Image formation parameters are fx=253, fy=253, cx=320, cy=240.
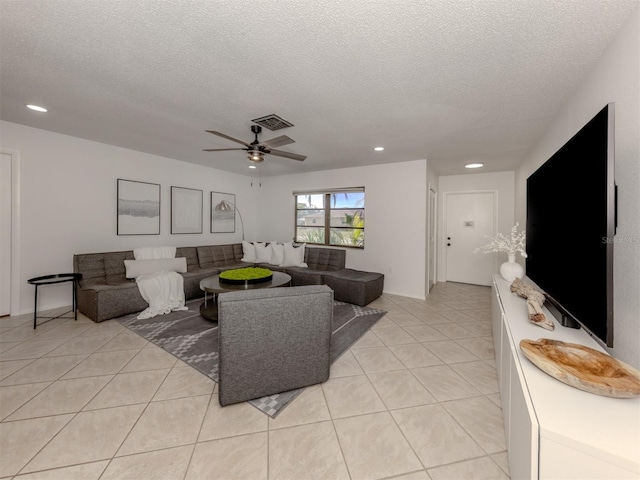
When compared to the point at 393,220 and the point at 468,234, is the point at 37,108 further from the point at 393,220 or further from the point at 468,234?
the point at 468,234

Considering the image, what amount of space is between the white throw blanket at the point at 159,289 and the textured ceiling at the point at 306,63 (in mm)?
1861

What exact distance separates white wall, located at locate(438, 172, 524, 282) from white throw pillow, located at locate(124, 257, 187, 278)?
520 cm

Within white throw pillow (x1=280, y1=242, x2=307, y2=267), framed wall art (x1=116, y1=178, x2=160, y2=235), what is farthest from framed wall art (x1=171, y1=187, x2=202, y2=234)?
white throw pillow (x1=280, y1=242, x2=307, y2=267)

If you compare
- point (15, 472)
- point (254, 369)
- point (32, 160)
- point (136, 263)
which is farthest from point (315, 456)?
point (32, 160)

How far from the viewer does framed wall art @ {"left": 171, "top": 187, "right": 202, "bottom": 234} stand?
4.70 metres

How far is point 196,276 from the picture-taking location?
4.11 m

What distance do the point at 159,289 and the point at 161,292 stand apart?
0.05m

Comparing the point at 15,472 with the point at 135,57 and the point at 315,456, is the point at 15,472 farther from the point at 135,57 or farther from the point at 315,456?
the point at 135,57

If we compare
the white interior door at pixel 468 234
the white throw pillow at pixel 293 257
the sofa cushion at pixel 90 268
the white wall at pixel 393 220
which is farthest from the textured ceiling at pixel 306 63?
the white throw pillow at pixel 293 257

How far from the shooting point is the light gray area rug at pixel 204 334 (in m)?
1.87

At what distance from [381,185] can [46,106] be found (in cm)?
446

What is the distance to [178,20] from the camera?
1426 mm

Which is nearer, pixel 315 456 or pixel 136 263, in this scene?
pixel 315 456

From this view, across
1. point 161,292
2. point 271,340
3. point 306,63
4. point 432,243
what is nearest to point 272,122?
point 306,63
